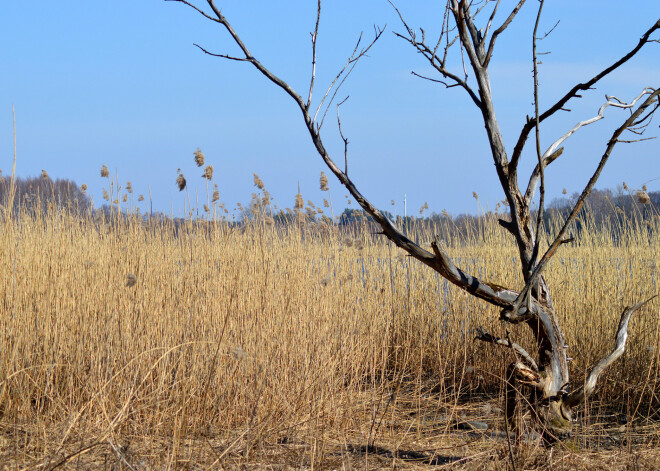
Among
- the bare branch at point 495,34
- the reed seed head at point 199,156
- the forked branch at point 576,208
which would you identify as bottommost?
the forked branch at point 576,208

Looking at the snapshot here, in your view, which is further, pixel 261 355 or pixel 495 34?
pixel 261 355

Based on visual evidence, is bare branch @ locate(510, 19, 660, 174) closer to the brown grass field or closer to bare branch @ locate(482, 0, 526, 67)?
bare branch @ locate(482, 0, 526, 67)

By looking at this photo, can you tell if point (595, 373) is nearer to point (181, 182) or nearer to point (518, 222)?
point (518, 222)

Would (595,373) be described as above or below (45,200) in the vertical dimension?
below

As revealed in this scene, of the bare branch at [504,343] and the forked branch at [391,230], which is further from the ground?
the forked branch at [391,230]

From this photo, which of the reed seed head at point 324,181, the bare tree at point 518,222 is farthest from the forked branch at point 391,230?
the reed seed head at point 324,181

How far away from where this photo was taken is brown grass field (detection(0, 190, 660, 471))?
8.21 feet

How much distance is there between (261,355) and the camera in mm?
3059

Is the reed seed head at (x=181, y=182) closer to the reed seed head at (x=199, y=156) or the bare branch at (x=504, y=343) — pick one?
the reed seed head at (x=199, y=156)

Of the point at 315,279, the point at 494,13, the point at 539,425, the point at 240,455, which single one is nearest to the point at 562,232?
the point at 539,425

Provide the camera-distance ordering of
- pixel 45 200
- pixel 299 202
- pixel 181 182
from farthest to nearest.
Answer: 1. pixel 45 200
2. pixel 299 202
3. pixel 181 182

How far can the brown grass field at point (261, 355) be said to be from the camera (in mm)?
2504

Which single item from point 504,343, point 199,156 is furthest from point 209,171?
point 504,343

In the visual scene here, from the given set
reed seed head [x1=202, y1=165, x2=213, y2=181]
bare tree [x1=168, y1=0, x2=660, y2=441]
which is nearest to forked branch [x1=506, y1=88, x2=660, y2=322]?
bare tree [x1=168, y1=0, x2=660, y2=441]
